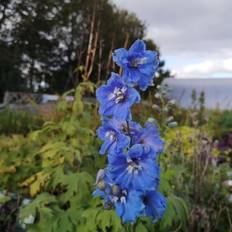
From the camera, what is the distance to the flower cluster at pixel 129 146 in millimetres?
1965

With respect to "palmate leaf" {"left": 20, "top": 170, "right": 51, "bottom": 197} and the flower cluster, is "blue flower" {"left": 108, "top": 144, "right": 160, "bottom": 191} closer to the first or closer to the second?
the flower cluster

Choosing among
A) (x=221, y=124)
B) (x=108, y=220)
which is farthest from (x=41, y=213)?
(x=221, y=124)

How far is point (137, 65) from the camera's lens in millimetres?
2012

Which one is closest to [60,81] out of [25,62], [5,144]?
[25,62]

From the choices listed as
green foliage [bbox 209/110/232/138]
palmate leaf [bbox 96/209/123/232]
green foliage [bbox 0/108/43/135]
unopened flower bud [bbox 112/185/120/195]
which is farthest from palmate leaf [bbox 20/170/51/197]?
green foliage [bbox 209/110/232/138]

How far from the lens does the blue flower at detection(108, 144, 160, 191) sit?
Answer: 1.96 m

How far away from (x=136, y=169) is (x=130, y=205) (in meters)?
0.12

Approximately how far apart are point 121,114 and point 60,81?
32.4 meters

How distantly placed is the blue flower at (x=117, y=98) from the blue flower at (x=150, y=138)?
0.10 metres

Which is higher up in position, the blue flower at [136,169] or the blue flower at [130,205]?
the blue flower at [136,169]

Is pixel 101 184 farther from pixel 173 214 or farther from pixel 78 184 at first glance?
pixel 78 184

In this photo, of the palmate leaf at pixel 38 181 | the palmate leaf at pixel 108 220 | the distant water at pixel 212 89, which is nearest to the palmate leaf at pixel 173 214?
the palmate leaf at pixel 108 220

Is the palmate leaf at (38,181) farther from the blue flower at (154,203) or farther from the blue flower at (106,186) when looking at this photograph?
the blue flower at (154,203)

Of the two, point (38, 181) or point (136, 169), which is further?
point (38, 181)
